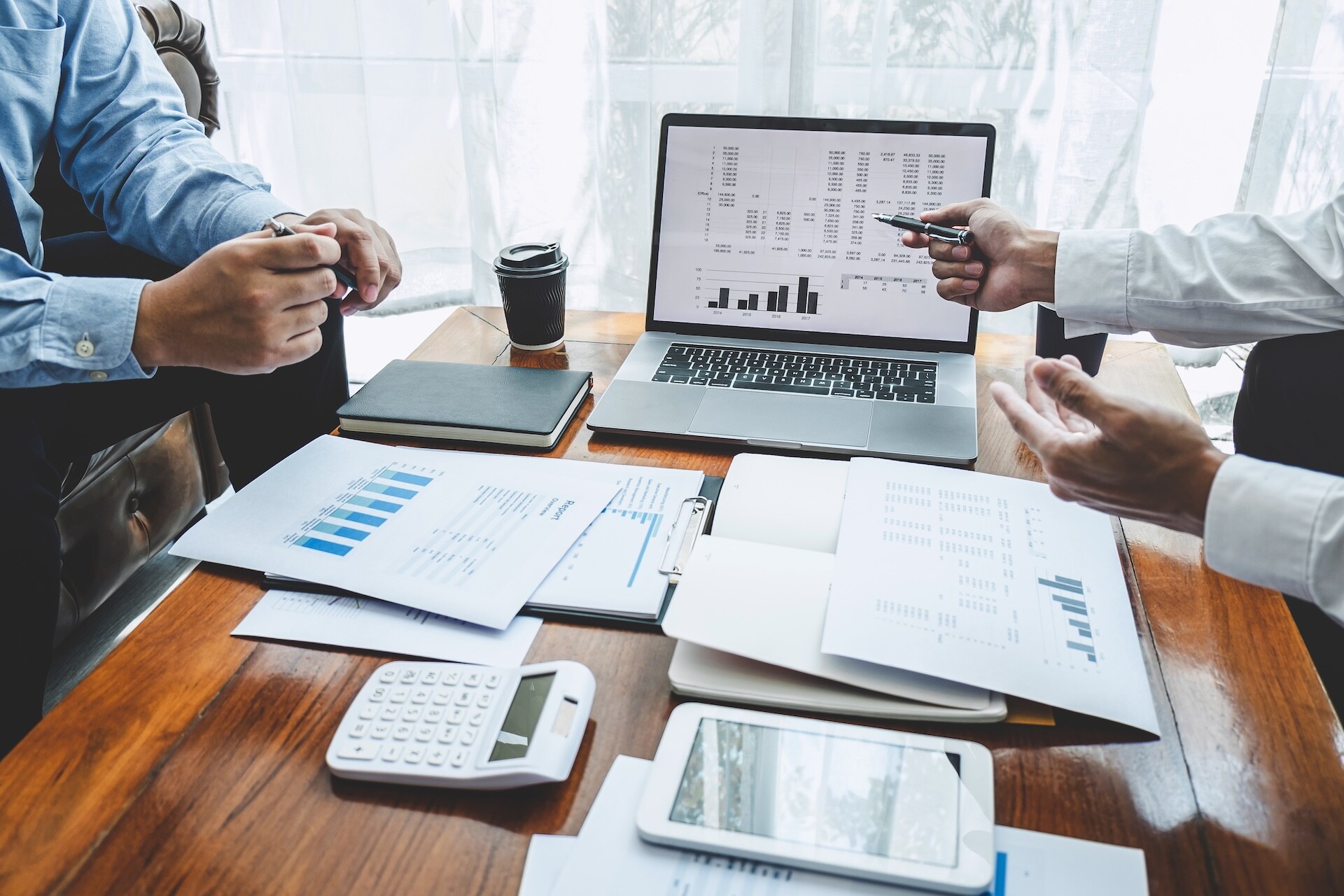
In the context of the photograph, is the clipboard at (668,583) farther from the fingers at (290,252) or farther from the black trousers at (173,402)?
the black trousers at (173,402)

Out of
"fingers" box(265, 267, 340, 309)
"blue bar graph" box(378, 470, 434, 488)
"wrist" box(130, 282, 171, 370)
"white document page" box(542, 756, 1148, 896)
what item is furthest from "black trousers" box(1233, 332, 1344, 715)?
"wrist" box(130, 282, 171, 370)

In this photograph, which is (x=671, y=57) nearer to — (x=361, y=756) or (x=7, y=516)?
(x=7, y=516)

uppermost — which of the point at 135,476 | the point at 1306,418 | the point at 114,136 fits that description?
the point at 114,136

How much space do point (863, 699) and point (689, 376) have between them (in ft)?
1.78

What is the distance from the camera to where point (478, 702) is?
580mm

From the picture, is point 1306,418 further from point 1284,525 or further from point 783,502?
point 783,502

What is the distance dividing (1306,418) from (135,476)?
152 cm

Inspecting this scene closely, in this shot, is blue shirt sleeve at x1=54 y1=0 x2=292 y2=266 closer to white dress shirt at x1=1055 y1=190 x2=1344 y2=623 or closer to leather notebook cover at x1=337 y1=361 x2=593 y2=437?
leather notebook cover at x1=337 y1=361 x2=593 y2=437

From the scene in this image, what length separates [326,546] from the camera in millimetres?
752


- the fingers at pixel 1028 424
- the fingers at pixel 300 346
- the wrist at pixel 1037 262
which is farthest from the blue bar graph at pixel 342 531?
the wrist at pixel 1037 262

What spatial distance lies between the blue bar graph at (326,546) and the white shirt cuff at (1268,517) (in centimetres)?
64

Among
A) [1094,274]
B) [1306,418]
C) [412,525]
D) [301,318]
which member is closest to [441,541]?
[412,525]

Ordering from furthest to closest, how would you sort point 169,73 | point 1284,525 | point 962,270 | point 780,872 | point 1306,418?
point 169,73 → point 962,270 → point 1306,418 → point 1284,525 → point 780,872

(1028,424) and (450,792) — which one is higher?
(1028,424)
